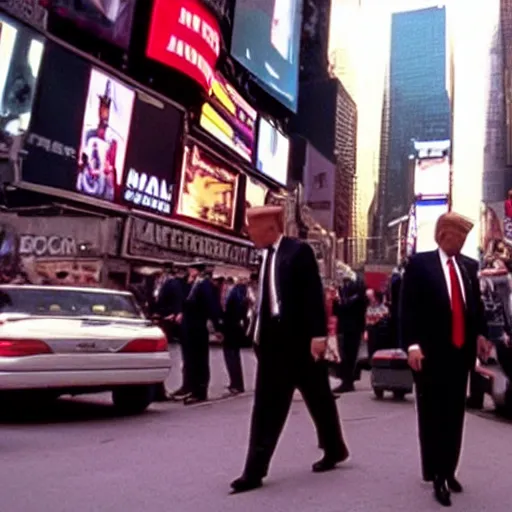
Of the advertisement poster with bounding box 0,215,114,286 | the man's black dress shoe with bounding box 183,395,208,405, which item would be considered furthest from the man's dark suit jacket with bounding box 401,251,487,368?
the advertisement poster with bounding box 0,215,114,286

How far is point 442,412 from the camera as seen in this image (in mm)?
5156

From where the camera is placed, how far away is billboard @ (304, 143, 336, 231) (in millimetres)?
75312

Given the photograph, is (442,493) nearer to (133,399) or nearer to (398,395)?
(133,399)

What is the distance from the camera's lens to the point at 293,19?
167ft

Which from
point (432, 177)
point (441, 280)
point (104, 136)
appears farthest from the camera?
point (432, 177)

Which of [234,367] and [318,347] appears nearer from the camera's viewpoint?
[318,347]

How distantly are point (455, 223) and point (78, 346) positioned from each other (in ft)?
14.3

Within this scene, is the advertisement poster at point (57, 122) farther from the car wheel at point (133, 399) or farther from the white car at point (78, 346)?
the car wheel at point (133, 399)

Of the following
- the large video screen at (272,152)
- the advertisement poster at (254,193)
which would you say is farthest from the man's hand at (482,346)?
the large video screen at (272,152)

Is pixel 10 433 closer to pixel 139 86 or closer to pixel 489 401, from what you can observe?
pixel 489 401

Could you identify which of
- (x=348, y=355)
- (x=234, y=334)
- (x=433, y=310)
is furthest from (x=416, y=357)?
(x=348, y=355)

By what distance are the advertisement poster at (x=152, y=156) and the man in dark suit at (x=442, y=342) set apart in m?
25.4

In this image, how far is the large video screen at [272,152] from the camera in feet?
156

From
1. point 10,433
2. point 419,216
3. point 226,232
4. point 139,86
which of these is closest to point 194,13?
point 139,86
